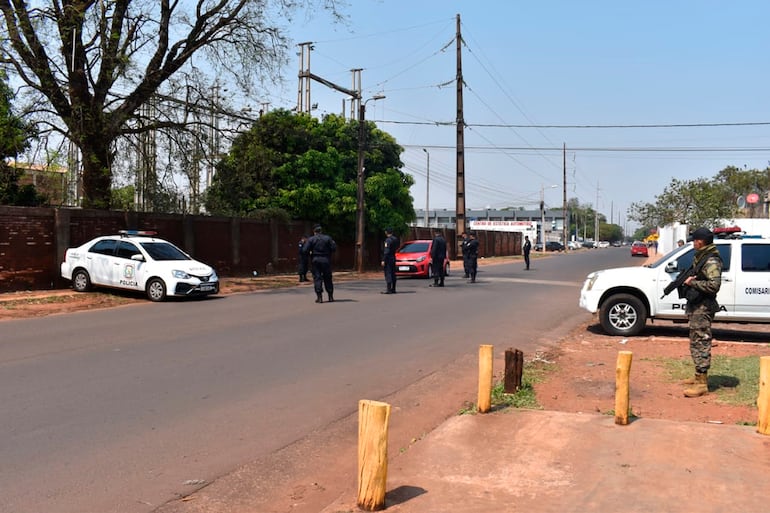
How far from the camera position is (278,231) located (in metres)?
26.9

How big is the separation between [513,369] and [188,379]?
145 inches

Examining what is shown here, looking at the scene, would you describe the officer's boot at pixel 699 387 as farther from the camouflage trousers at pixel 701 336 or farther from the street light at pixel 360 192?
the street light at pixel 360 192

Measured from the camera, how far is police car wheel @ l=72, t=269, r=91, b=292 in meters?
17.2

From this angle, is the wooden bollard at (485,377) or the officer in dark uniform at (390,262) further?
the officer in dark uniform at (390,262)

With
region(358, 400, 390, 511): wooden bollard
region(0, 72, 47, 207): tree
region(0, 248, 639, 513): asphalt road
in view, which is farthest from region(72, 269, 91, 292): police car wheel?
region(358, 400, 390, 511): wooden bollard

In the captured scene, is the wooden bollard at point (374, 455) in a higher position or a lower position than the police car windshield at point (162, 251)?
lower

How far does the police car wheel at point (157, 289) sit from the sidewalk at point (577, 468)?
1166 cm

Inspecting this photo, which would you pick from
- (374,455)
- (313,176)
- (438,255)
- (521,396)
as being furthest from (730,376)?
(313,176)

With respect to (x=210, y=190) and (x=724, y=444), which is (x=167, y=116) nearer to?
(x=210, y=190)

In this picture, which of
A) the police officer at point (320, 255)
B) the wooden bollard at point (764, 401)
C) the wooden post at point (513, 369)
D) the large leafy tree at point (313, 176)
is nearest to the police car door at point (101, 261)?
the police officer at point (320, 255)

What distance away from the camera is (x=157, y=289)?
16234 mm

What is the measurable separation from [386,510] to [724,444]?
292 cm

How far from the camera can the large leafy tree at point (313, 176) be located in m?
27.1

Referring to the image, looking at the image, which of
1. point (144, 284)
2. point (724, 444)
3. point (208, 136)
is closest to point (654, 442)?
point (724, 444)
